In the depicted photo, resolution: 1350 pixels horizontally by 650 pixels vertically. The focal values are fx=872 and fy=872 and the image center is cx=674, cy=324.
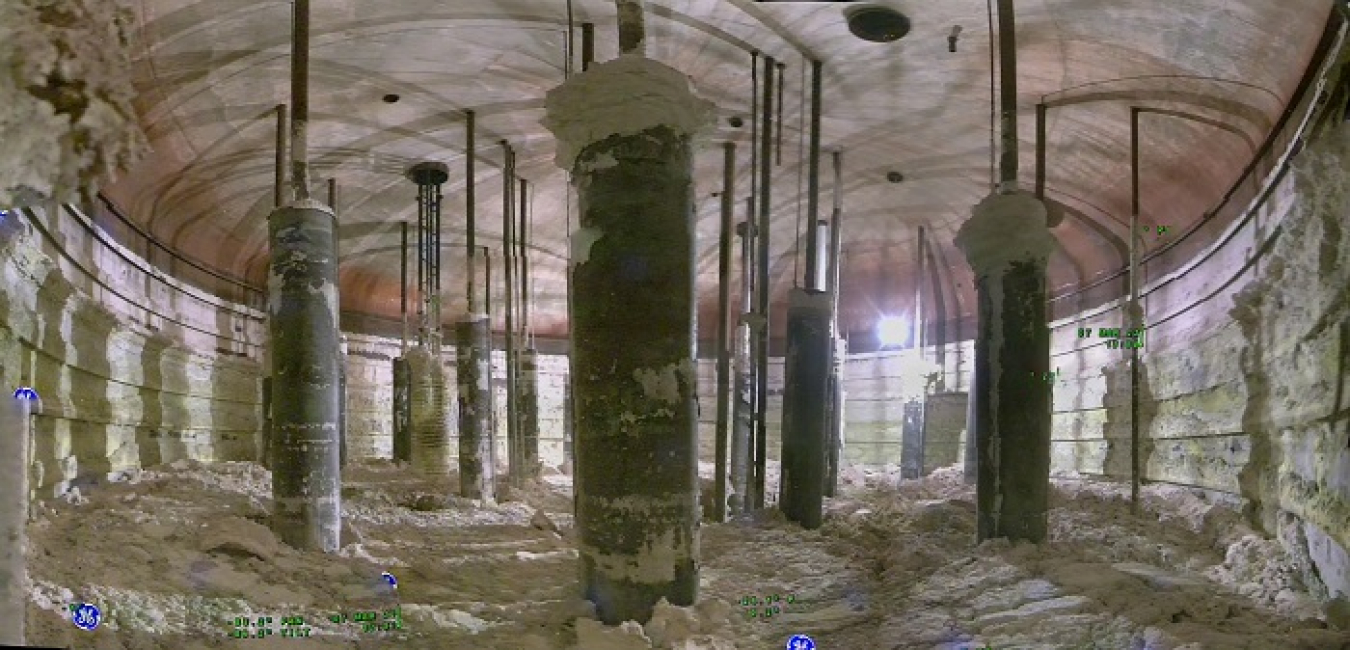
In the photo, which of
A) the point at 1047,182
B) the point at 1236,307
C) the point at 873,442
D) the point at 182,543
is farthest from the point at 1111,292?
the point at 182,543

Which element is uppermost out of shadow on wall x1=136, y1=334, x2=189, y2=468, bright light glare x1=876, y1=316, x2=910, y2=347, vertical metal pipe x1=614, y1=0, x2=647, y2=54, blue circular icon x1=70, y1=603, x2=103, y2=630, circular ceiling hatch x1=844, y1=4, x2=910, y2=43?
circular ceiling hatch x1=844, y1=4, x2=910, y2=43

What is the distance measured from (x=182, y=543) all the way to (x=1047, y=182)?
12839 mm

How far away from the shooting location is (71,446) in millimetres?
8273

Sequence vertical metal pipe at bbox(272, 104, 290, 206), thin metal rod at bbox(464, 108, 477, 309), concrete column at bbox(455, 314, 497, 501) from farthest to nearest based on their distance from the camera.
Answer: concrete column at bbox(455, 314, 497, 501) < thin metal rod at bbox(464, 108, 477, 309) < vertical metal pipe at bbox(272, 104, 290, 206)

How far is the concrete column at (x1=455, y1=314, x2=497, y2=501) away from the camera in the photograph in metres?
12.6

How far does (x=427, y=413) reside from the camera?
15234mm

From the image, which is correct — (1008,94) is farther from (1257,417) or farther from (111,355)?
(111,355)

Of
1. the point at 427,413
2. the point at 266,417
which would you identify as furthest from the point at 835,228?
the point at 266,417

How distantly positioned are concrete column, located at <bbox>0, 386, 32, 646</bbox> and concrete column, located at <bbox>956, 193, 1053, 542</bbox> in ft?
23.0

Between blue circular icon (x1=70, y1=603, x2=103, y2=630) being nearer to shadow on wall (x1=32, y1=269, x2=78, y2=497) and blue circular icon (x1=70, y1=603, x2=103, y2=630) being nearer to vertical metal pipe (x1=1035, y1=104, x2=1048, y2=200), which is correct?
shadow on wall (x1=32, y1=269, x2=78, y2=497)

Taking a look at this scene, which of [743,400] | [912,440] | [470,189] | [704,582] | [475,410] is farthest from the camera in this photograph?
[912,440]

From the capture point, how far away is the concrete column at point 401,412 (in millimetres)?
17328

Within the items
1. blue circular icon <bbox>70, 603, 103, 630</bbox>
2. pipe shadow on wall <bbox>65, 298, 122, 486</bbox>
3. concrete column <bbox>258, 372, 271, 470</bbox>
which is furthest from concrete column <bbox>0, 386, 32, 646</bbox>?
concrete column <bbox>258, 372, 271, 470</bbox>

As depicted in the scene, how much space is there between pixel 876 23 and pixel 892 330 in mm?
13102
